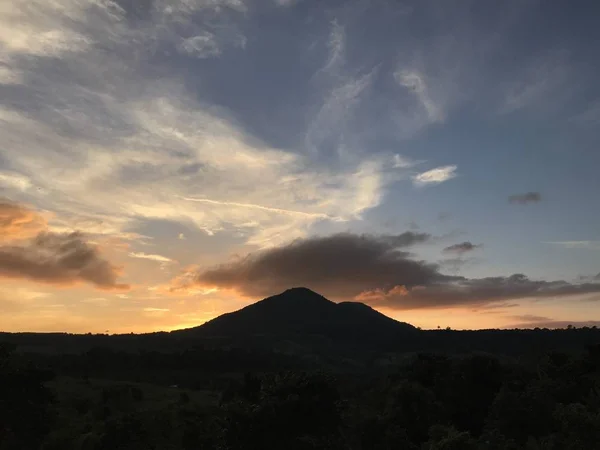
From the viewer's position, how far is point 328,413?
138 ft

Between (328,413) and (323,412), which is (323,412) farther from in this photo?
(328,413)

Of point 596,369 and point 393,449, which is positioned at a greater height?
point 596,369

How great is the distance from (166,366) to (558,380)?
134563mm

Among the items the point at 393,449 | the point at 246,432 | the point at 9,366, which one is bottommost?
the point at 393,449

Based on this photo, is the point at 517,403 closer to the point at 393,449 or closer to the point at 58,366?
the point at 393,449

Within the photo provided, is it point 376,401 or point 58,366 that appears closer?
point 376,401

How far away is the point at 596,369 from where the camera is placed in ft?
285

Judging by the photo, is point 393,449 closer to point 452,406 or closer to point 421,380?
point 452,406

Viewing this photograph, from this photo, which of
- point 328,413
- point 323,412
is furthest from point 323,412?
point 328,413

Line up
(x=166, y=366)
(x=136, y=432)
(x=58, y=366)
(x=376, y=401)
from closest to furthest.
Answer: (x=136, y=432) → (x=376, y=401) → (x=58, y=366) → (x=166, y=366)

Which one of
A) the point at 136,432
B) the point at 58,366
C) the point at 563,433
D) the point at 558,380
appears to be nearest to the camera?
the point at 563,433

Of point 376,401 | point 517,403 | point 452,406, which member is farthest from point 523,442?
point 376,401

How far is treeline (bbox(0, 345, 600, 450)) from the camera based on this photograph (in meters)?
41.3

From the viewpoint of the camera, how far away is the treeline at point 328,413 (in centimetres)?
4131
